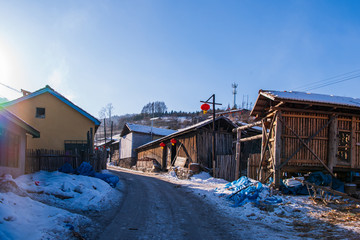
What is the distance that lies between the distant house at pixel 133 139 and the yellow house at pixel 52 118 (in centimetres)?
1880

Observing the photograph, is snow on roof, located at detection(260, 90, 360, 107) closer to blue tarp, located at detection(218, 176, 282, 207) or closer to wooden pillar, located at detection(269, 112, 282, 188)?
wooden pillar, located at detection(269, 112, 282, 188)

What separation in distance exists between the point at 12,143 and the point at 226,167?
43.1 feet

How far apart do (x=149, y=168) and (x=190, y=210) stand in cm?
2193

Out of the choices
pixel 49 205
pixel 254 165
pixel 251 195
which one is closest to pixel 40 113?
Result: pixel 49 205

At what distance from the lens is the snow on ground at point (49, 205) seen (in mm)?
5724

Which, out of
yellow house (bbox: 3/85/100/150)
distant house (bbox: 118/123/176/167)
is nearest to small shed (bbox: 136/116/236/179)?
yellow house (bbox: 3/85/100/150)

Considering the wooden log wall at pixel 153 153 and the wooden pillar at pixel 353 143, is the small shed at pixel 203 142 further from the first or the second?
the wooden pillar at pixel 353 143

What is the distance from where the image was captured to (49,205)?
8812 mm

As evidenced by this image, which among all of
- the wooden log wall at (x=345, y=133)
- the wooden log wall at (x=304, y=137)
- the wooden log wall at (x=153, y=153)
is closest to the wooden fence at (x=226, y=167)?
the wooden log wall at (x=304, y=137)

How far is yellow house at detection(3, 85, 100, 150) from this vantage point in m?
18.9

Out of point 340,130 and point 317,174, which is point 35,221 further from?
point 340,130

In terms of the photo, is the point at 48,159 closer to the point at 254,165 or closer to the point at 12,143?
the point at 12,143

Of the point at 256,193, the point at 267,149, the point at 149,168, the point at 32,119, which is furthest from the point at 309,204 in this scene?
the point at 149,168

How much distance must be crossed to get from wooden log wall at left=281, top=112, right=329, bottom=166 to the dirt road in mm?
4800
